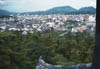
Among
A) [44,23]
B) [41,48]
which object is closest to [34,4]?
[44,23]


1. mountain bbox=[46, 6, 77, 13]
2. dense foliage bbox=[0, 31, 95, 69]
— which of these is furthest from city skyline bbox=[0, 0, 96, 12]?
dense foliage bbox=[0, 31, 95, 69]

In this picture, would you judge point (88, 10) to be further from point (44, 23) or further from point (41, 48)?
point (41, 48)

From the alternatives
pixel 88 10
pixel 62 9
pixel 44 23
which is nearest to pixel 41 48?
pixel 44 23

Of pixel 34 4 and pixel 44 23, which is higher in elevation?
pixel 34 4

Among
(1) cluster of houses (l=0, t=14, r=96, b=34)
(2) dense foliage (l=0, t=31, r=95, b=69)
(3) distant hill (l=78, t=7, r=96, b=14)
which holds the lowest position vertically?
(2) dense foliage (l=0, t=31, r=95, b=69)

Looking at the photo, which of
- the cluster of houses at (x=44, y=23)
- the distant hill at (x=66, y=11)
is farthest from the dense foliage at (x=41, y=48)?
the distant hill at (x=66, y=11)

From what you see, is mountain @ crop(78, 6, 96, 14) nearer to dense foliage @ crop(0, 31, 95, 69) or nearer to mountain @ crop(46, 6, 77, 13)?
mountain @ crop(46, 6, 77, 13)

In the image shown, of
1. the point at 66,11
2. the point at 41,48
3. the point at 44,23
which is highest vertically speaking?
the point at 66,11
